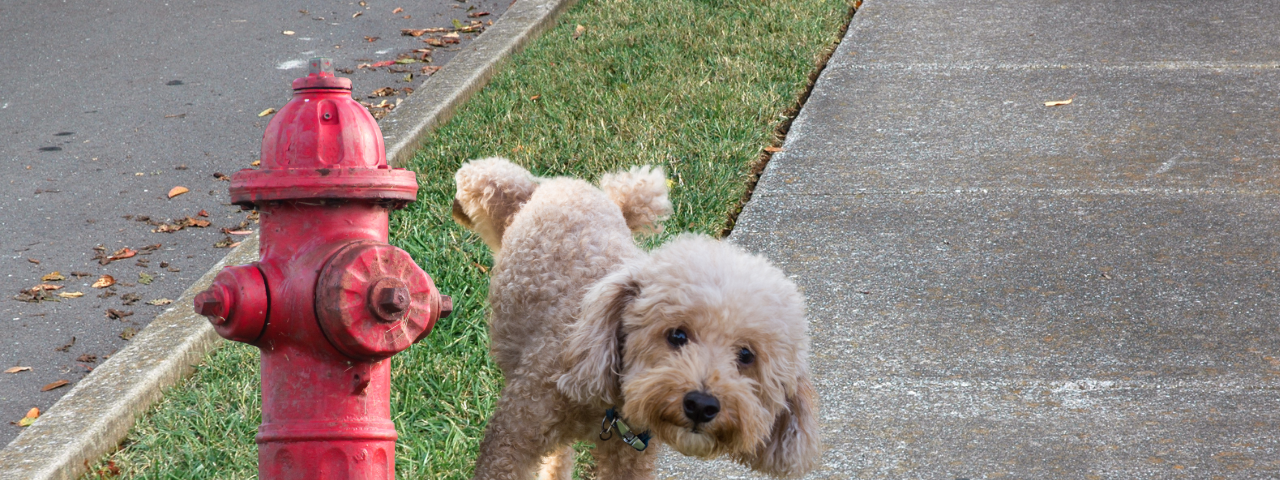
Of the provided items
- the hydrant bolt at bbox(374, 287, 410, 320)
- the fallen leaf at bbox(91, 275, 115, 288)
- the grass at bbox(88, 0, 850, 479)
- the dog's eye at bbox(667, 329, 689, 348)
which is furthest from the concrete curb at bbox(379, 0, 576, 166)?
the hydrant bolt at bbox(374, 287, 410, 320)

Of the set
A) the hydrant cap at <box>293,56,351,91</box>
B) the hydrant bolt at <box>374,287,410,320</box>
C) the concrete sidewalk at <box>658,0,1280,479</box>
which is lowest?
the concrete sidewalk at <box>658,0,1280,479</box>

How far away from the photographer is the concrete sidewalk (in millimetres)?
3248

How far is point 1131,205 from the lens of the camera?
15.5 ft

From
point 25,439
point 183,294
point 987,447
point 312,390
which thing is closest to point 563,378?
point 312,390

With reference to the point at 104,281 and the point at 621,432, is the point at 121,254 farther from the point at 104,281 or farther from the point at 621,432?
the point at 621,432

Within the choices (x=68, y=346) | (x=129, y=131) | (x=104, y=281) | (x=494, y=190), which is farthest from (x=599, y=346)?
(x=129, y=131)

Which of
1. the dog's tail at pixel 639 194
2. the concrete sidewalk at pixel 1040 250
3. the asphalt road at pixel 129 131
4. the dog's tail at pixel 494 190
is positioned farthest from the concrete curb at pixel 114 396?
the concrete sidewalk at pixel 1040 250

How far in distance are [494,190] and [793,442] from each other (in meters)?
1.51

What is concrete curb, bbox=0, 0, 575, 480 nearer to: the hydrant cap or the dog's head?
the dog's head

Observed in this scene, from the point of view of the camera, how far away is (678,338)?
250 cm

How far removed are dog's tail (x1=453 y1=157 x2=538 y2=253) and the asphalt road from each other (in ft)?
4.74

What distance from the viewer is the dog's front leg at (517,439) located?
9.19 feet

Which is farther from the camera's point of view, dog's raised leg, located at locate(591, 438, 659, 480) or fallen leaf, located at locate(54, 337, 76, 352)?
fallen leaf, located at locate(54, 337, 76, 352)

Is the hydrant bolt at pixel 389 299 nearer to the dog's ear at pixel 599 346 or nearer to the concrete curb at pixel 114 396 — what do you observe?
the dog's ear at pixel 599 346
